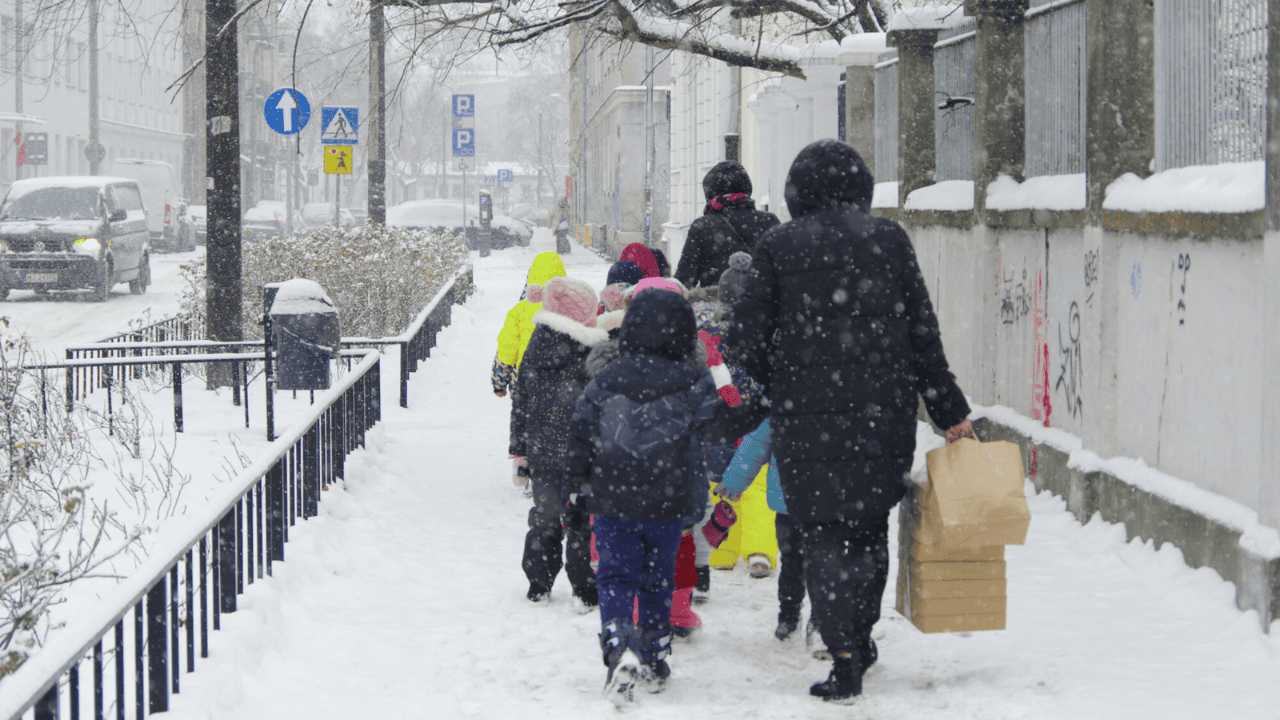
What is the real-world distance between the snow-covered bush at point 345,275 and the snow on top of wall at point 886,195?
20.9 feet

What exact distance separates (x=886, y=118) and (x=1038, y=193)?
148 inches

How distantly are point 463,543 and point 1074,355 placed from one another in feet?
→ 10.7

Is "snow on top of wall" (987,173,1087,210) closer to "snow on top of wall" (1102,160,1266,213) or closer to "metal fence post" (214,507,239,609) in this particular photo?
"snow on top of wall" (1102,160,1266,213)

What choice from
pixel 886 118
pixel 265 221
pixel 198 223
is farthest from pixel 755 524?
pixel 198 223

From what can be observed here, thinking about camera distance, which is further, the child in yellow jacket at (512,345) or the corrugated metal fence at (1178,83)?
the child in yellow jacket at (512,345)

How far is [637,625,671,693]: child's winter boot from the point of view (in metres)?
4.72

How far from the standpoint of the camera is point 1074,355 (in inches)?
288

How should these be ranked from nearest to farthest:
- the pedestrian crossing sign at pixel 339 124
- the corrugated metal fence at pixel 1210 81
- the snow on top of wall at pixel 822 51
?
1. the corrugated metal fence at pixel 1210 81
2. the snow on top of wall at pixel 822 51
3. the pedestrian crossing sign at pixel 339 124

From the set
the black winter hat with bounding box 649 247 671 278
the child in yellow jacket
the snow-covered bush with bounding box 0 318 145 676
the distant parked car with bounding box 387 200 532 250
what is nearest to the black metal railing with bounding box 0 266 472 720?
the snow-covered bush with bounding box 0 318 145 676

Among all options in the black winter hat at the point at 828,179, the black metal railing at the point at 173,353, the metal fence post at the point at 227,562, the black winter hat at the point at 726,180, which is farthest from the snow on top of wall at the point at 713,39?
the metal fence post at the point at 227,562

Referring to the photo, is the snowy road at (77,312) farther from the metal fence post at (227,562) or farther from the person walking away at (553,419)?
the metal fence post at (227,562)

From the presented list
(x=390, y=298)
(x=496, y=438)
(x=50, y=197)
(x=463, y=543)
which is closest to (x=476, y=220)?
(x=50, y=197)

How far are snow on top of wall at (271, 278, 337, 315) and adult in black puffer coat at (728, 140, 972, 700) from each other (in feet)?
18.5

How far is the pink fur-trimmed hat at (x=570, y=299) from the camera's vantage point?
563cm
